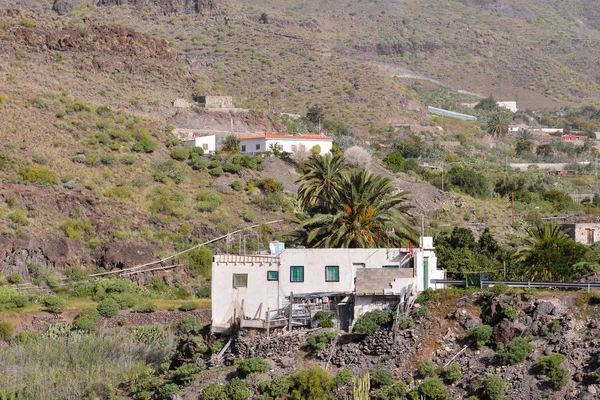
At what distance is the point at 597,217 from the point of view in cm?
8850

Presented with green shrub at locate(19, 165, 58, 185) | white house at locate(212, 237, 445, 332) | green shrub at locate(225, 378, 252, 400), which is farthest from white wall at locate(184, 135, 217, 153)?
green shrub at locate(225, 378, 252, 400)

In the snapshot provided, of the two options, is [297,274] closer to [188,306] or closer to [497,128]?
[188,306]

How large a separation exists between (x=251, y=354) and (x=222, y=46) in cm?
12182

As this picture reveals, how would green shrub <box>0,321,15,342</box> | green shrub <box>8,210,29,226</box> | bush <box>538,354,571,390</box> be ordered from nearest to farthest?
bush <box>538,354,571,390</box>, green shrub <box>0,321,15,342</box>, green shrub <box>8,210,29,226</box>

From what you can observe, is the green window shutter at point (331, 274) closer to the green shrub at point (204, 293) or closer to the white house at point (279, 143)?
the green shrub at point (204, 293)

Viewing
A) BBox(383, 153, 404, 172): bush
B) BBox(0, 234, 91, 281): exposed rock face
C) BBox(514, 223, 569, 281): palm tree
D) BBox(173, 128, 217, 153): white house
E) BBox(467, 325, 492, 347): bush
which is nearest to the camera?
BBox(467, 325, 492, 347): bush

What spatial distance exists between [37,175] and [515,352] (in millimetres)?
49398

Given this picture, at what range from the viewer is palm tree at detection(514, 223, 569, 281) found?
2352 inches

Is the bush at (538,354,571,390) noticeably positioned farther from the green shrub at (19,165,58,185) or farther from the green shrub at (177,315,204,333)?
the green shrub at (19,165,58,185)

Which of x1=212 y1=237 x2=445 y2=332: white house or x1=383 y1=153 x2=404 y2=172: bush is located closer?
x1=212 y1=237 x2=445 y2=332: white house

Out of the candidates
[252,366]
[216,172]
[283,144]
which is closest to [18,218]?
[216,172]

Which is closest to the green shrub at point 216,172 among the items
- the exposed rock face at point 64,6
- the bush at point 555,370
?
the bush at point 555,370

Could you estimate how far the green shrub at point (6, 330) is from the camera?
6341 centimetres

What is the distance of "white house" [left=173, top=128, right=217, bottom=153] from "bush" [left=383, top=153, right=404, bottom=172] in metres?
14.9
